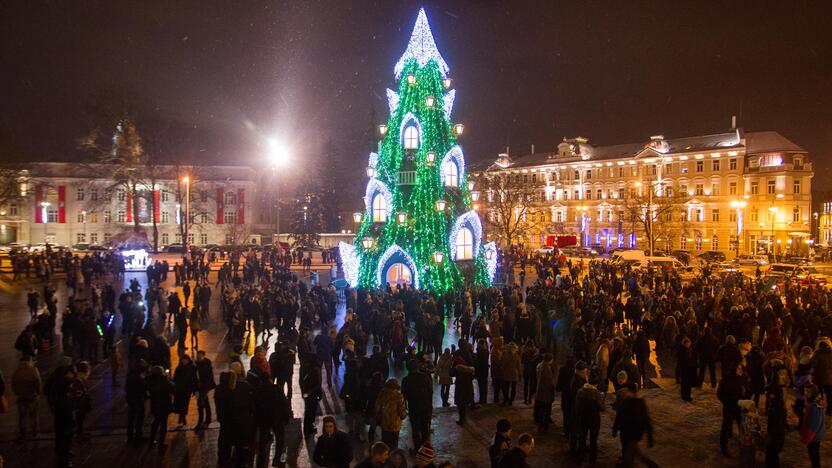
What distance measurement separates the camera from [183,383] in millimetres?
9602

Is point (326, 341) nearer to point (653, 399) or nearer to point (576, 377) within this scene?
point (576, 377)

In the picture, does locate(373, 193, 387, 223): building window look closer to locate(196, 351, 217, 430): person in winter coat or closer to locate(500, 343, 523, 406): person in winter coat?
locate(500, 343, 523, 406): person in winter coat

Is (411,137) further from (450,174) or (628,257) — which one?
(628,257)

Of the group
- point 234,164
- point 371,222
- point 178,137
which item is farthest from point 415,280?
point 234,164

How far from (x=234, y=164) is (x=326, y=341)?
202ft

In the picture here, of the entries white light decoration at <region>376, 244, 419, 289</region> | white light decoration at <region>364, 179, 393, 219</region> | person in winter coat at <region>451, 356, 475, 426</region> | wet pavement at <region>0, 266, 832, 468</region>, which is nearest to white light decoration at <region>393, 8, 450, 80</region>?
white light decoration at <region>364, 179, 393, 219</region>

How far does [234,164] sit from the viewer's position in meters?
69.7

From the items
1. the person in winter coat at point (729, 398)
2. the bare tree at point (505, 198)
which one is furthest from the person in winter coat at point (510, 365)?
the bare tree at point (505, 198)

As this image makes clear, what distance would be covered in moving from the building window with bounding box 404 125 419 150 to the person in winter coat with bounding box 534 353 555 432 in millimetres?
17687

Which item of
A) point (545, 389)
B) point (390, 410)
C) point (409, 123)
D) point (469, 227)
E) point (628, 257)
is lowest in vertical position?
point (545, 389)

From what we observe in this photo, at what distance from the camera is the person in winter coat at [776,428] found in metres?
8.04

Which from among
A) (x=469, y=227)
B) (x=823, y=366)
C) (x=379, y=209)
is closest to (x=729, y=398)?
(x=823, y=366)

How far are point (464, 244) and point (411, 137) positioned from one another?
5.58 meters

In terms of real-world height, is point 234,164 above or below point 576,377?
above
